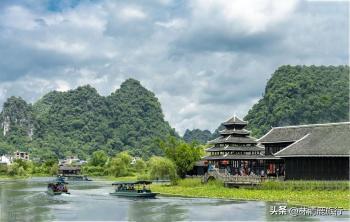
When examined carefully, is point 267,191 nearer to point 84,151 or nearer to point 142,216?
point 142,216

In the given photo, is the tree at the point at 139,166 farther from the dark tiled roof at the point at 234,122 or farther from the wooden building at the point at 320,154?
the wooden building at the point at 320,154

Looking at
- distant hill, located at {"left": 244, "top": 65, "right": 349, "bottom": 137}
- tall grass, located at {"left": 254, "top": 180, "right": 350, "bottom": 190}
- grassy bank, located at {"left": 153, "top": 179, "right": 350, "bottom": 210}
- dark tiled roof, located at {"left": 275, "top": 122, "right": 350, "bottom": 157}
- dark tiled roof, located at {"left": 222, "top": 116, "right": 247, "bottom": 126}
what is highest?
distant hill, located at {"left": 244, "top": 65, "right": 349, "bottom": 137}

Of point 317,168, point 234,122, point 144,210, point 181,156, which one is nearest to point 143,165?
point 181,156

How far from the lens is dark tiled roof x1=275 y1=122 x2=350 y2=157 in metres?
46.8

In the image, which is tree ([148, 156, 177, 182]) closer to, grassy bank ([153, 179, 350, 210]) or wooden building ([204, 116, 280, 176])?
wooden building ([204, 116, 280, 176])

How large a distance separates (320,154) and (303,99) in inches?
4204

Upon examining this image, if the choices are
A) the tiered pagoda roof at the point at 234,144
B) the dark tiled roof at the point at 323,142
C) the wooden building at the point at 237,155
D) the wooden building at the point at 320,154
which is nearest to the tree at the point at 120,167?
the tiered pagoda roof at the point at 234,144

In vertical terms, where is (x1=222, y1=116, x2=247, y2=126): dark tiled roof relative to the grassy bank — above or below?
above

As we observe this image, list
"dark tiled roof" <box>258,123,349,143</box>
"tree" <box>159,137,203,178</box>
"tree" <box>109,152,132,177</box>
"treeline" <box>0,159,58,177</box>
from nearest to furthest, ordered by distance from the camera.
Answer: "dark tiled roof" <box>258,123,349,143</box>
"tree" <box>159,137,203,178</box>
"tree" <box>109,152,132,177</box>
"treeline" <box>0,159,58,177</box>

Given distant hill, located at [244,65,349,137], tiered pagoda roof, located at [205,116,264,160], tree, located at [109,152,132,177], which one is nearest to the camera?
tiered pagoda roof, located at [205,116,264,160]

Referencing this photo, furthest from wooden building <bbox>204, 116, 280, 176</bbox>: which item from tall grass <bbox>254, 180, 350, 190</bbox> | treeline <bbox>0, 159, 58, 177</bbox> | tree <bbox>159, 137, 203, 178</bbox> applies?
treeline <bbox>0, 159, 58, 177</bbox>

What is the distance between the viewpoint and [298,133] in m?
55.7

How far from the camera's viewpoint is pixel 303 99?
15112 cm

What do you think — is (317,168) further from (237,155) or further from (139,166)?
(139,166)
